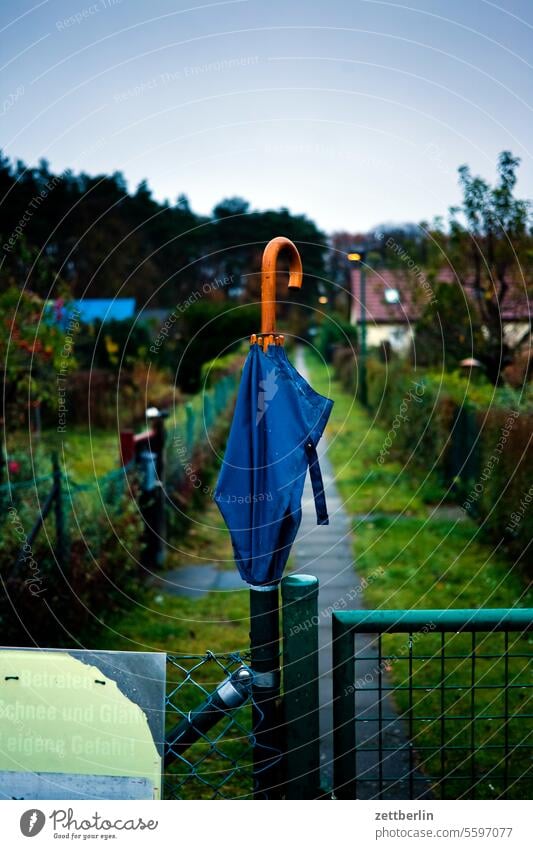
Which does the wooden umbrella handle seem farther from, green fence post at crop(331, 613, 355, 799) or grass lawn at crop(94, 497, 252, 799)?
grass lawn at crop(94, 497, 252, 799)

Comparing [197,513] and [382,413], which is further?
[382,413]

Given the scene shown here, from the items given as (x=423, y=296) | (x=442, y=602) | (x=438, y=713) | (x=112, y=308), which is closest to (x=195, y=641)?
(x=438, y=713)

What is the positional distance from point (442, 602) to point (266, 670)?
4477 millimetres

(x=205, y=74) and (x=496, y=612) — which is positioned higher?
(x=205, y=74)

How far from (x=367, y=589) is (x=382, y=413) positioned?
11.3 metres

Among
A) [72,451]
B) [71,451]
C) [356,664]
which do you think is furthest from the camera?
[72,451]

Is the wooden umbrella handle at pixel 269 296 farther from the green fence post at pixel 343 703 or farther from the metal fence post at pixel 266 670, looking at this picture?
the green fence post at pixel 343 703

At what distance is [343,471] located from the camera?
527 inches

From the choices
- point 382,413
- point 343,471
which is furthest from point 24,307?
point 382,413

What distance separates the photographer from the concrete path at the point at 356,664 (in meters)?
3.88

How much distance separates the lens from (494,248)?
10.7m

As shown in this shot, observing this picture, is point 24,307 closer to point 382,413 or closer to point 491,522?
point 491,522

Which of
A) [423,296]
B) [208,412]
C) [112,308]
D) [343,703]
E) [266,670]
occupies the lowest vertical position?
[343,703]

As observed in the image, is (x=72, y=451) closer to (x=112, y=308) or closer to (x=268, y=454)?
(x=112, y=308)
